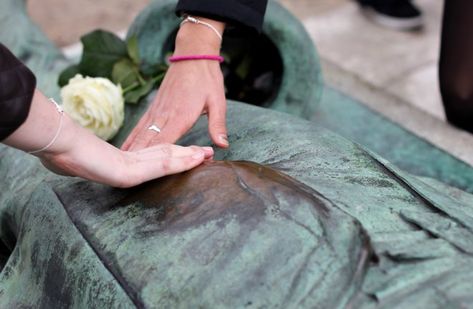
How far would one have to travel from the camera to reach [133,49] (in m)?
1.91

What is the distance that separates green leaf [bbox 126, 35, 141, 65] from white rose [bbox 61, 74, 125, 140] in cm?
22

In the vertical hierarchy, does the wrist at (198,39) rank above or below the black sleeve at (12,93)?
below

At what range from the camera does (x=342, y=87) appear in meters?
2.63

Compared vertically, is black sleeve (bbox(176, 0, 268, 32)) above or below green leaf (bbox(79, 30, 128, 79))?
above

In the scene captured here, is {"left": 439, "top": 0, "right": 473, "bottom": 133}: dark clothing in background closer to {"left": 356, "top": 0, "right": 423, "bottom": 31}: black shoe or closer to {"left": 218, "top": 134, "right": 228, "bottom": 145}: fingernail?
{"left": 356, "top": 0, "right": 423, "bottom": 31}: black shoe

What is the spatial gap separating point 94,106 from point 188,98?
0.29 metres

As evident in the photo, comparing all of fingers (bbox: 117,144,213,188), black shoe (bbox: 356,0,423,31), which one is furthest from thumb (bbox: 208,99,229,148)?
black shoe (bbox: 356,0,423,31)

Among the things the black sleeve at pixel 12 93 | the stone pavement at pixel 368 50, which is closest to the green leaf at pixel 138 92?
the black sleeve at pixel 12 93

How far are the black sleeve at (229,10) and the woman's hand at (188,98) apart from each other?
28mm

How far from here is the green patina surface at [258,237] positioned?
1007 millimetres

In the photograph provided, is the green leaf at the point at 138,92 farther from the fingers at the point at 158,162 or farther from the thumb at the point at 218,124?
the fingers at the point at 158,162

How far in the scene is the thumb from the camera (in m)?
1.41

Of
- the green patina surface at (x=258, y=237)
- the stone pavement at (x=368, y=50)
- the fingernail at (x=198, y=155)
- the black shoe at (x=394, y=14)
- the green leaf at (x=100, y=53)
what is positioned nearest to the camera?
the green patina surface at (x=258, y=237)

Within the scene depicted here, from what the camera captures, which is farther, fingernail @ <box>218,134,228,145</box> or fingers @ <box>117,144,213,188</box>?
fingernail @ <box>218,134,228,145</box>
